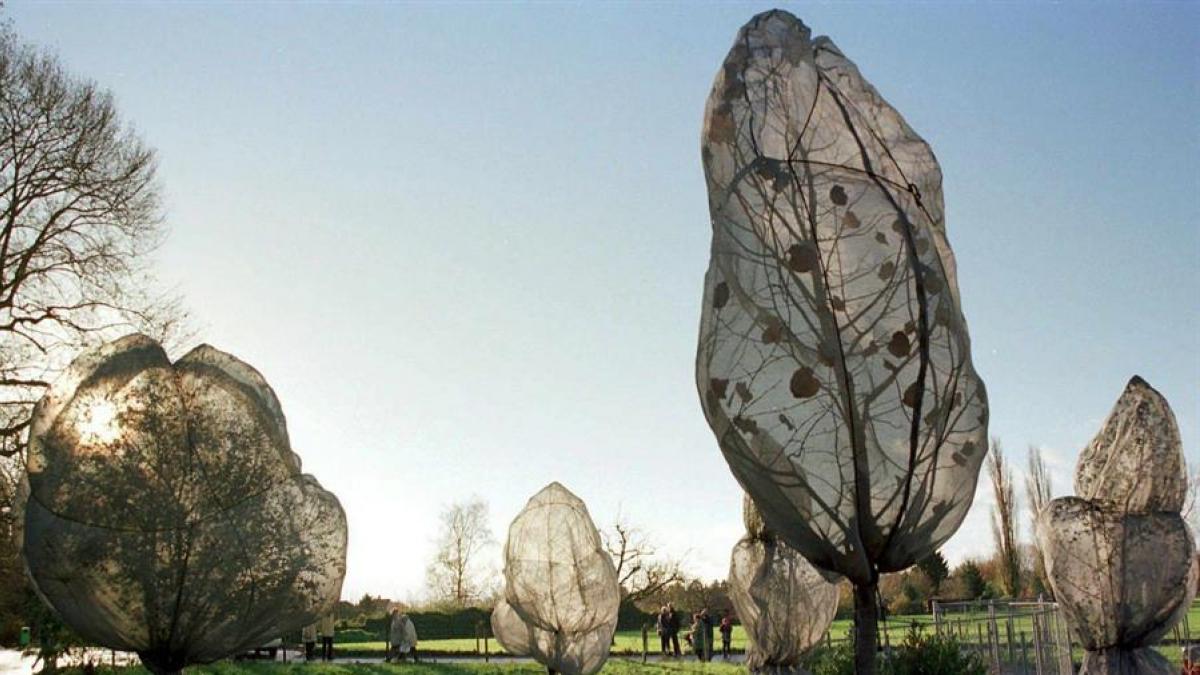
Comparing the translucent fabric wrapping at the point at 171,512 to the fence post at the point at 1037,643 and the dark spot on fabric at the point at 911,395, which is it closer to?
the dark spot on fabric at the point at 911,395

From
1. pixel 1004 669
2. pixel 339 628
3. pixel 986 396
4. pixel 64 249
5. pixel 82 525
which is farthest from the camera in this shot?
pixel 339 628

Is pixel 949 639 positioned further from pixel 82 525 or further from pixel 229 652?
pixel 82 525

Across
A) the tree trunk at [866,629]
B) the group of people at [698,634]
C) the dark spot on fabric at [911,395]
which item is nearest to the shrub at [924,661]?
the tree trunk at [866,629]

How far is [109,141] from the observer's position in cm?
2197

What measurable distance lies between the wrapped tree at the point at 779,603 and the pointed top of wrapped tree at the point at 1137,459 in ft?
11.3

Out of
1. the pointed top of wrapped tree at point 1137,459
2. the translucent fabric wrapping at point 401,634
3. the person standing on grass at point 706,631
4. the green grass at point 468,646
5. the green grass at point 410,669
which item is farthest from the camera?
the green grass at point 468,646

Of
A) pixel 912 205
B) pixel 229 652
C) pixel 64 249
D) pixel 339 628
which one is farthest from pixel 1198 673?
pixel 339 628

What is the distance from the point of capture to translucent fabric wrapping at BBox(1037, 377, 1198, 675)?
12195mm

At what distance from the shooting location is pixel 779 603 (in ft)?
46.2

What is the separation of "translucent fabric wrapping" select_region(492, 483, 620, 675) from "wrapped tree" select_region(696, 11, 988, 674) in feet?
39.8

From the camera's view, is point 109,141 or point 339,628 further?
point 339,628

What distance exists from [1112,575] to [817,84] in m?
7.88

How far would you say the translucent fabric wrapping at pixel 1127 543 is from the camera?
1220cm

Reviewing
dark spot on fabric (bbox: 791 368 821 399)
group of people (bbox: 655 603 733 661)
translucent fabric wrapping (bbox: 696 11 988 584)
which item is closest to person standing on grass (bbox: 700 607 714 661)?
group of people (bbox: 655 603 733 661)
